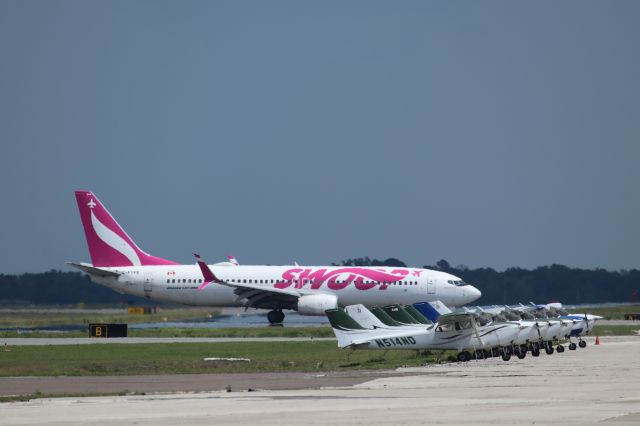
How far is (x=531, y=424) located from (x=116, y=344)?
110ft

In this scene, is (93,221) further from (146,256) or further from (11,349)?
(11,349)

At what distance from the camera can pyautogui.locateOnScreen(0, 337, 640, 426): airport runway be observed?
24.4m

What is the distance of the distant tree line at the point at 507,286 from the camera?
134m

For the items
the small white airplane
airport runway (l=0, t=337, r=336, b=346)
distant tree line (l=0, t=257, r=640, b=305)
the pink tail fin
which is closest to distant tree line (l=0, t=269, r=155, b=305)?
distant tree line (l=0, t=257, r=640, b=305)

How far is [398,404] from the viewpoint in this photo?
90.4ft

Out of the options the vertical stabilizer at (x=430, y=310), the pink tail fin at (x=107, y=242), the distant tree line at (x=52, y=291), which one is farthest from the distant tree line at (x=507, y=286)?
the vertical stabilizer at (x=430, y=310)

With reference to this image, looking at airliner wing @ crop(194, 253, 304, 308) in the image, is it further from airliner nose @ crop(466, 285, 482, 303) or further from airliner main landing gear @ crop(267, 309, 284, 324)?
airliner nose @ crop(466, 285, 482, 303)

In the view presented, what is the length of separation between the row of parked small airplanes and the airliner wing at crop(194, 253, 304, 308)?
79.6ft

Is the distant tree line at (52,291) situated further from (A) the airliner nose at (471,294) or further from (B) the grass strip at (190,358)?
(B) the grass strip at (190,358)

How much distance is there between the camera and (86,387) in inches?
1335

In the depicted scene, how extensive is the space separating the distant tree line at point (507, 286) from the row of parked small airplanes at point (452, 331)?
81941 millimetres

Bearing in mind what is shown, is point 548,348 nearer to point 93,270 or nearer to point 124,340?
point 124,340

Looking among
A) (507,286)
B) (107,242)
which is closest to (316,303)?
(107,242)

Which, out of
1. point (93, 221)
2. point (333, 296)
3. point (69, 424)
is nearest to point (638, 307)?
point (333, 296)
